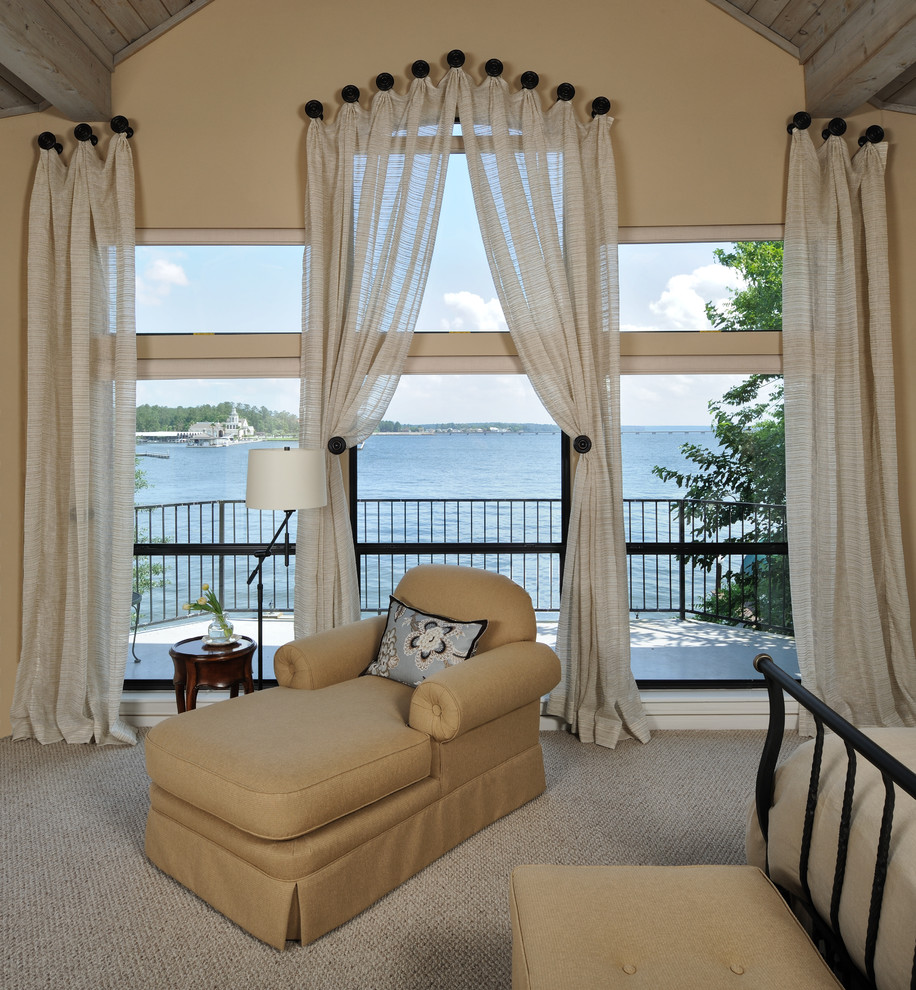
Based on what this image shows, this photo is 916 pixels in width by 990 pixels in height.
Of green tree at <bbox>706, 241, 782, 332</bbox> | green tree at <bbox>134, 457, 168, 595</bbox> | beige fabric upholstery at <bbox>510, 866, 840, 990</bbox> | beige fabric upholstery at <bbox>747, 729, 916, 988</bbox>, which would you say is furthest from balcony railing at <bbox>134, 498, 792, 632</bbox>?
beige fabric upholstery at <bbox>510, 866, 840, 990</bbox>

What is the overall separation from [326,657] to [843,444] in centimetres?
258

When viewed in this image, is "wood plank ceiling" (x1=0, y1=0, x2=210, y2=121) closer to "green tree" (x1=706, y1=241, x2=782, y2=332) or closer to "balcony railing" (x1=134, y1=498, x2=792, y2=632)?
"balcony railing" (x1=134, y1=498, x2=792, y2=632)

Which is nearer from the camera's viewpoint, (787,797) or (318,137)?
(787,797)

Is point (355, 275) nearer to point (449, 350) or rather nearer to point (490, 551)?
point (449, 350)

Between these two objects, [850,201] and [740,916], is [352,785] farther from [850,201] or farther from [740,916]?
[850,201]

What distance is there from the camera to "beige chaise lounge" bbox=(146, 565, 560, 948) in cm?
199

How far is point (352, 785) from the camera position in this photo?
2.06 meters

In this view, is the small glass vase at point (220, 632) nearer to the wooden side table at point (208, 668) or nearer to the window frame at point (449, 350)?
the wooden side table at point (208, 668)

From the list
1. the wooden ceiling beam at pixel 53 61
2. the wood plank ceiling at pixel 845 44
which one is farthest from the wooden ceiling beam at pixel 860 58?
the wooden ceiling beam at pixel 53 61

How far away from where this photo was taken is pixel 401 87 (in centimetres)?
352

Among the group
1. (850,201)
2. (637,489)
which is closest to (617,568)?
(637,489)

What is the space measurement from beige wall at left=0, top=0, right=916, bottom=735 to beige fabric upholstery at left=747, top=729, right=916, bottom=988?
2.26m

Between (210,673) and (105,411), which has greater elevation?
(105,411)

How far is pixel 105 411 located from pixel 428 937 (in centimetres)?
273
